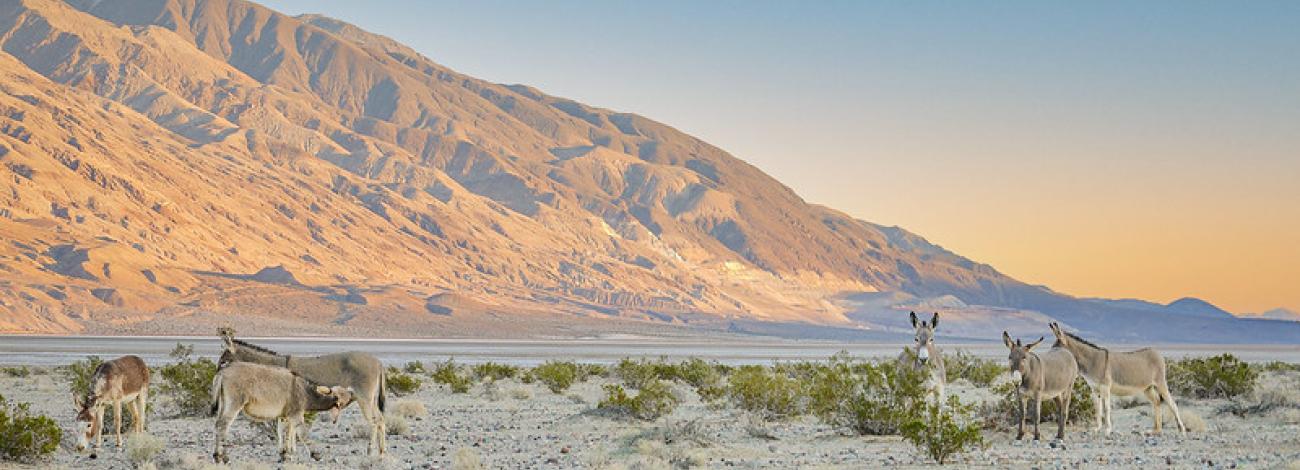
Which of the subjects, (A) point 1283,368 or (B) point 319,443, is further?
(A) point 1283,368

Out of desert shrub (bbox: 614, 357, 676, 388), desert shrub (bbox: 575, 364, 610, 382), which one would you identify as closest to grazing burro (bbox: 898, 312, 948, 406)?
desert shrub (bbox: 614, 357, 676, 388)

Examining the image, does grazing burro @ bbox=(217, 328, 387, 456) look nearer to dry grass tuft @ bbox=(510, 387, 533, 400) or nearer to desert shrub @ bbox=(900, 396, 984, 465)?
desert shrub @ bbox=(900, 396, 984, 465)

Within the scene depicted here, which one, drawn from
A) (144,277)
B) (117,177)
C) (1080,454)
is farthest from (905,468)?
(117,177)

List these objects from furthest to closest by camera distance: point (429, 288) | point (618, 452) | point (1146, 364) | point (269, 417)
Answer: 1. point (429, 288)
2. point (1146, 364)
3. point (618, 452)
4. point (269, 417)

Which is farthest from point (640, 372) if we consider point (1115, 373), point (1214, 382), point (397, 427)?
point (1115, 373)

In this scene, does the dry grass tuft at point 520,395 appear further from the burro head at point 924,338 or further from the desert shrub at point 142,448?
the desert shrub at point 142,448

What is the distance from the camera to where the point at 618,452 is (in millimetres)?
20031

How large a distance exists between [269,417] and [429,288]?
182519mm

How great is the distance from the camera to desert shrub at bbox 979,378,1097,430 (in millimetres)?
22038

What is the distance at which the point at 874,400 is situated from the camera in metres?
21.7

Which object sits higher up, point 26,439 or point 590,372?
point 590,372

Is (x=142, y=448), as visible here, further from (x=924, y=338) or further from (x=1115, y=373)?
(x=1115, y=373)

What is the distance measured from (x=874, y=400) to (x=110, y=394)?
461 inches

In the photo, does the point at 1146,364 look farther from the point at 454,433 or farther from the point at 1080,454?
the point at 454,433
